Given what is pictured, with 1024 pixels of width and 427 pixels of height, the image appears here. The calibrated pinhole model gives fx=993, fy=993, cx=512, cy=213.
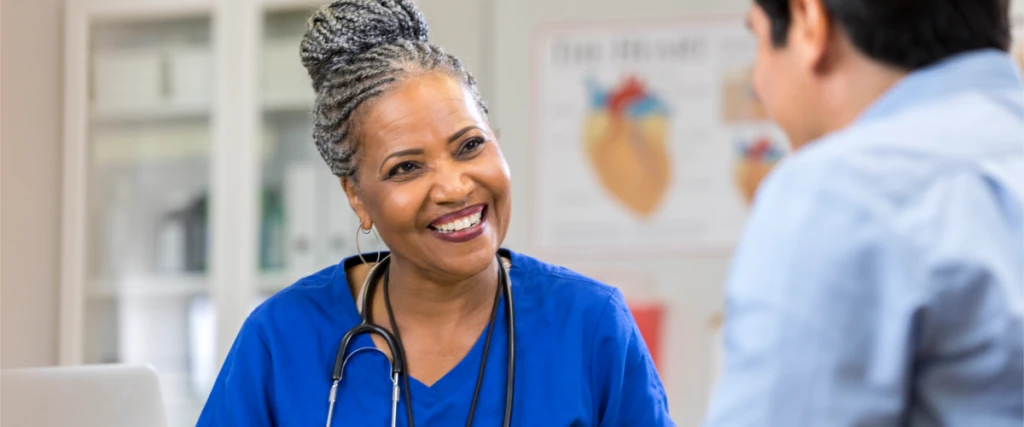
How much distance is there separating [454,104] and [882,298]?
2.63ft

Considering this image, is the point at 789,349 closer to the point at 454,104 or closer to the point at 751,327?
the point at 751,327

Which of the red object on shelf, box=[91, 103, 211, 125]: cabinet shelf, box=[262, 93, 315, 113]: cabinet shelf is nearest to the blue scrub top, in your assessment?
the red object on shelf

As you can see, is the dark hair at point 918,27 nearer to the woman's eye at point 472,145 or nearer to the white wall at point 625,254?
the woman's eye at point 472,145

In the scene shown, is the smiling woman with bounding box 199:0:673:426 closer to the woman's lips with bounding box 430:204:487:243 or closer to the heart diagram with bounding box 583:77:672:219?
the woman's lips with bounding box 430:204:487:243

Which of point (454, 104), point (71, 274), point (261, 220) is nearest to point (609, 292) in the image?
point (454, 104)

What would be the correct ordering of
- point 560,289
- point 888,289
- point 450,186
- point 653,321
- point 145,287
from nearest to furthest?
1. point 888,289
2. point 450,186
3. point 560,289
4. point 653,321
5. point 145,287

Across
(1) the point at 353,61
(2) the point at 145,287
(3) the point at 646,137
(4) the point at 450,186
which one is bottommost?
(2) the point at 145,287

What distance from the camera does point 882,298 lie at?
60 cm

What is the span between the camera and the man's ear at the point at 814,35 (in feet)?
2.25

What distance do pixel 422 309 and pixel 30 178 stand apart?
6.93 feet

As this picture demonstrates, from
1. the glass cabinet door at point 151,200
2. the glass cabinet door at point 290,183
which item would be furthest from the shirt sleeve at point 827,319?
the glass cabinet door at point 151,200

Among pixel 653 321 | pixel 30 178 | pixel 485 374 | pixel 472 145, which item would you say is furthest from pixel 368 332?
pixel 30 178

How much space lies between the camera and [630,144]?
2.86 metres

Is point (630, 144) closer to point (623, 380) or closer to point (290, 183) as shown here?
point (290, 183)
